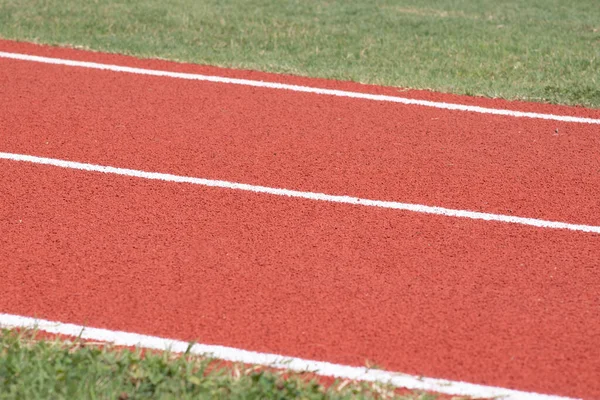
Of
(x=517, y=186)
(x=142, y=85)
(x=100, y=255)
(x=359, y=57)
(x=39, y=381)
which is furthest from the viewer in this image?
(x=359, y=57)

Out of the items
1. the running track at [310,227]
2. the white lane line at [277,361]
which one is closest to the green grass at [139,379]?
the white lane line at [277,361]

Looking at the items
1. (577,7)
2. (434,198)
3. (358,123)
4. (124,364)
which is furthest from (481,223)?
(577,7)

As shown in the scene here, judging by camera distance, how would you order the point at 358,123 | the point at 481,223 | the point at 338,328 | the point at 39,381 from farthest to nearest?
the point at 358,123 < the point at 481,223 < the point at 338,328 < the point at 39,381

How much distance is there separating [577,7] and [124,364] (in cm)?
849

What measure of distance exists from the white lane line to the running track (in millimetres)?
54

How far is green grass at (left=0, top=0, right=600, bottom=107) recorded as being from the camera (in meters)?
8.50

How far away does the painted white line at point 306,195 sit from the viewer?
19.1 ft

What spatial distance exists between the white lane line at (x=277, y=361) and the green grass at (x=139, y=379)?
3.6 inches

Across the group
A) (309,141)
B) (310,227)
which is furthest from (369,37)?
(310,227)

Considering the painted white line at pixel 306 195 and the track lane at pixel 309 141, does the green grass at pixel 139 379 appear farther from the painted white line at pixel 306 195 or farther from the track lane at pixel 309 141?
the track lane at pixel 309 141

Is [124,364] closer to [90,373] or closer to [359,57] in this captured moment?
[90,373]

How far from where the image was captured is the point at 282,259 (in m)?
5.18

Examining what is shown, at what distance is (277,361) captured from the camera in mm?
4191

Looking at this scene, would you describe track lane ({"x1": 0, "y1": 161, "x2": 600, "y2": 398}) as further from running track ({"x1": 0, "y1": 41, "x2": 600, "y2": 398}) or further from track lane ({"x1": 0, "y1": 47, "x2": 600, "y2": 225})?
track lane ({"x1": 0, "y1": 47, "x2": 600, "y2": 225})
